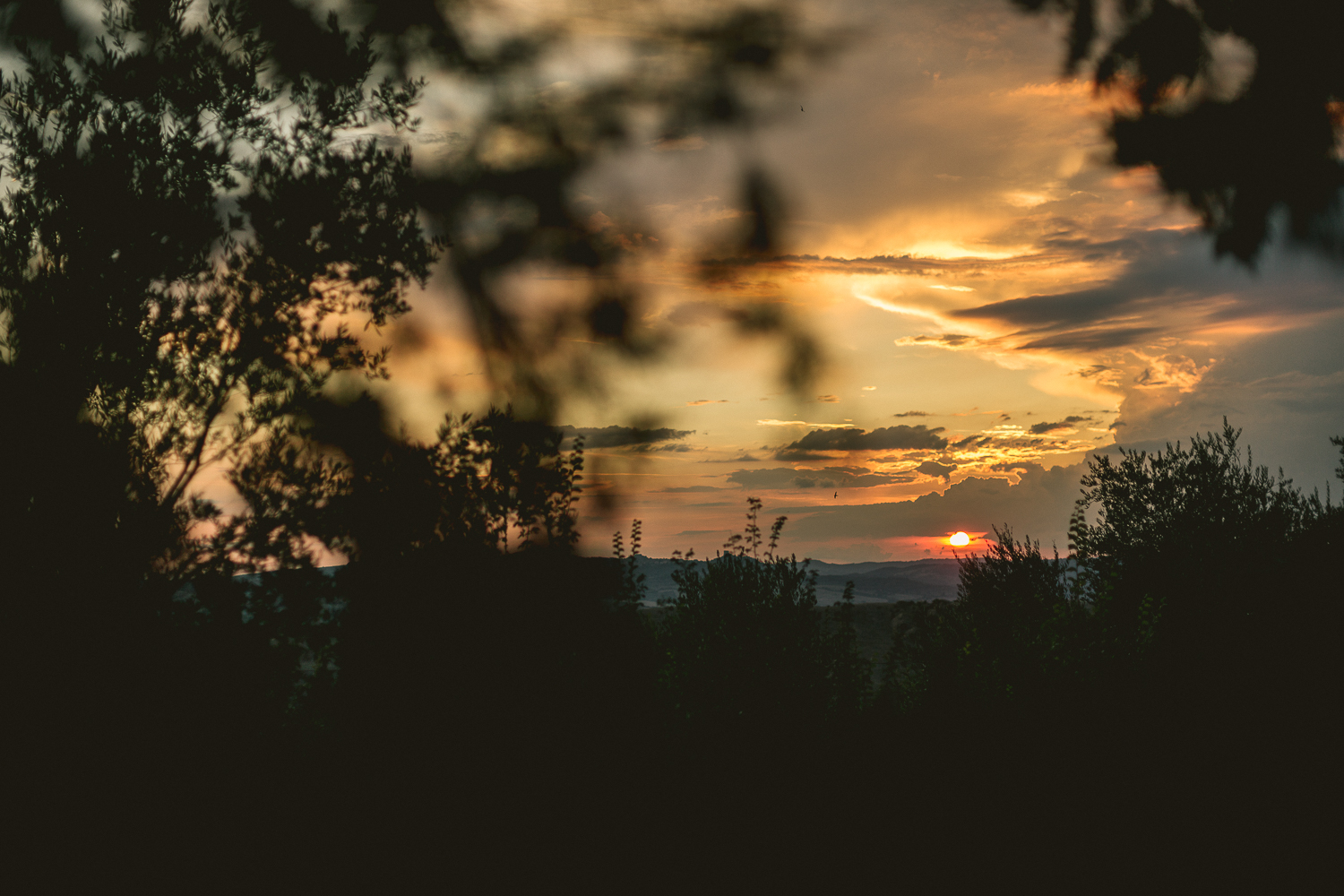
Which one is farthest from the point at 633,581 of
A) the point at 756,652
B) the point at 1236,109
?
the point at 1236,109

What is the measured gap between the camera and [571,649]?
5703 mm

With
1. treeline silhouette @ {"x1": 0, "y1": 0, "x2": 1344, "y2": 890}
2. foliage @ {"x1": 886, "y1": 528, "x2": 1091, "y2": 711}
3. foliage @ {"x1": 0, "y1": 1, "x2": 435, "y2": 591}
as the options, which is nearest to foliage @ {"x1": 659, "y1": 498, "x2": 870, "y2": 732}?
treeline silhouette @ {"x1": 0, "y1": 0, "x2": 1344, "y2": 890}

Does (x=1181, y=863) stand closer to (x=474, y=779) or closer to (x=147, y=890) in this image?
(x=474, y=779)

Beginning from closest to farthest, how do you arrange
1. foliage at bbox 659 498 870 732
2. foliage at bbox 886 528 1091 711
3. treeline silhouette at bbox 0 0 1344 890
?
treeline silhouette at bbox 0 0 1344 890
foliage at bbox 659 498 870 732
foliage at bbox 886 528 1091 711

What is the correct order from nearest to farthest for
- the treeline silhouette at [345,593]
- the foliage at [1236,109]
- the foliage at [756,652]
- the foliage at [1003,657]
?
the foliage at [1236,109]
the treeline silhouette at [345,593]
the foliage at [756,652]
the foliage at [1003,657]

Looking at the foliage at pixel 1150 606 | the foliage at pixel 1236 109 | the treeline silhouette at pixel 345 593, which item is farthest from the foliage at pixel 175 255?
the foliage at pixel 1150 606

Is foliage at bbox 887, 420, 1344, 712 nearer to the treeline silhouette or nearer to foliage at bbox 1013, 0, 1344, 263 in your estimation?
the treeline silhouette

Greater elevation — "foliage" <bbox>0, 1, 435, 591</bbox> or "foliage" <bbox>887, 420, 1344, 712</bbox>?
"foliage" <bbox>0, 1, 435, 591</bbox>

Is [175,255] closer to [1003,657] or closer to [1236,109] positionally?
[1236,109]

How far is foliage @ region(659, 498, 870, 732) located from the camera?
785cm

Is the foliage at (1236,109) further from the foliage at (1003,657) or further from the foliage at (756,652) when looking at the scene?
the foliage at (1003,657)

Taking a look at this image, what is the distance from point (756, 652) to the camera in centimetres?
857

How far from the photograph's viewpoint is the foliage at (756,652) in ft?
25.8

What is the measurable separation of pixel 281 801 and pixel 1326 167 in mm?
6079
